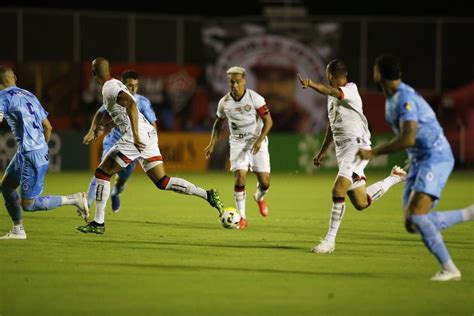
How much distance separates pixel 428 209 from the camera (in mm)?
8820

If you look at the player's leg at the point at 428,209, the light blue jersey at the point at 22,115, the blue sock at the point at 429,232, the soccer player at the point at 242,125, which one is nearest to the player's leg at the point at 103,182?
the light blue jersey at the point at 22,115

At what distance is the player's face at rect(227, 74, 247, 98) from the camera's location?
13.6 metres

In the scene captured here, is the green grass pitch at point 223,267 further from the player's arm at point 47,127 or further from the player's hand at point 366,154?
the player's arm at point 47,127

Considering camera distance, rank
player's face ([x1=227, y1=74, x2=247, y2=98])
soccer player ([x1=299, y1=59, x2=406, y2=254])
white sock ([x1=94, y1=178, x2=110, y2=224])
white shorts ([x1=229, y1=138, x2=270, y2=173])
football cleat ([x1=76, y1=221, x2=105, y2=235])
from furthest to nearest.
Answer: white shorts ([x1=229, y1=138, x2=270, y2=173]), player's face ([x1=227, y1=74, x2=247, y2=98]), football cleat ([x1=76, y1=221, x2=105, y2=235]), white sock ([x1=94, y1=178, x2=110, y2=224]), soccer player ([x1=299, y1=59, x2=406, y2=254])

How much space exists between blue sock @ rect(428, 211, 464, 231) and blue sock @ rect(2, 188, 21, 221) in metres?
5.32

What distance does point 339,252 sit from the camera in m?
11.1

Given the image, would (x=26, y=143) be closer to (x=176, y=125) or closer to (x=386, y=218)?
(x=386, y=218)

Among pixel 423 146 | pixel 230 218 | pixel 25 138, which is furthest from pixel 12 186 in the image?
pixel 423 146

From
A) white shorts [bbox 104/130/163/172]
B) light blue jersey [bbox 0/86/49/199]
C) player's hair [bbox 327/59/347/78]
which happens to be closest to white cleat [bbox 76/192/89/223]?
white shorts [bbox 104/130/163/172]

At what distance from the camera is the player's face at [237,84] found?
13.6 m

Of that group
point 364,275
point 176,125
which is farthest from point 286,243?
point 176,125

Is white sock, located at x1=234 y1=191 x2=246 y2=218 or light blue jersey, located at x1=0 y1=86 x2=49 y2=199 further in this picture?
white sock, located at x1=234 y1=191 x2=246 y2=218

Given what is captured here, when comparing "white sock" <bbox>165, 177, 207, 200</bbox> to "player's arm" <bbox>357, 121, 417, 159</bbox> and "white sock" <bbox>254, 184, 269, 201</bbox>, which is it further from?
"player's arm" <bbox>357, 121, 417, 159</bbox>

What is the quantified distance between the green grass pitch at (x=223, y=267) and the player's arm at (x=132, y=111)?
1237 mm
